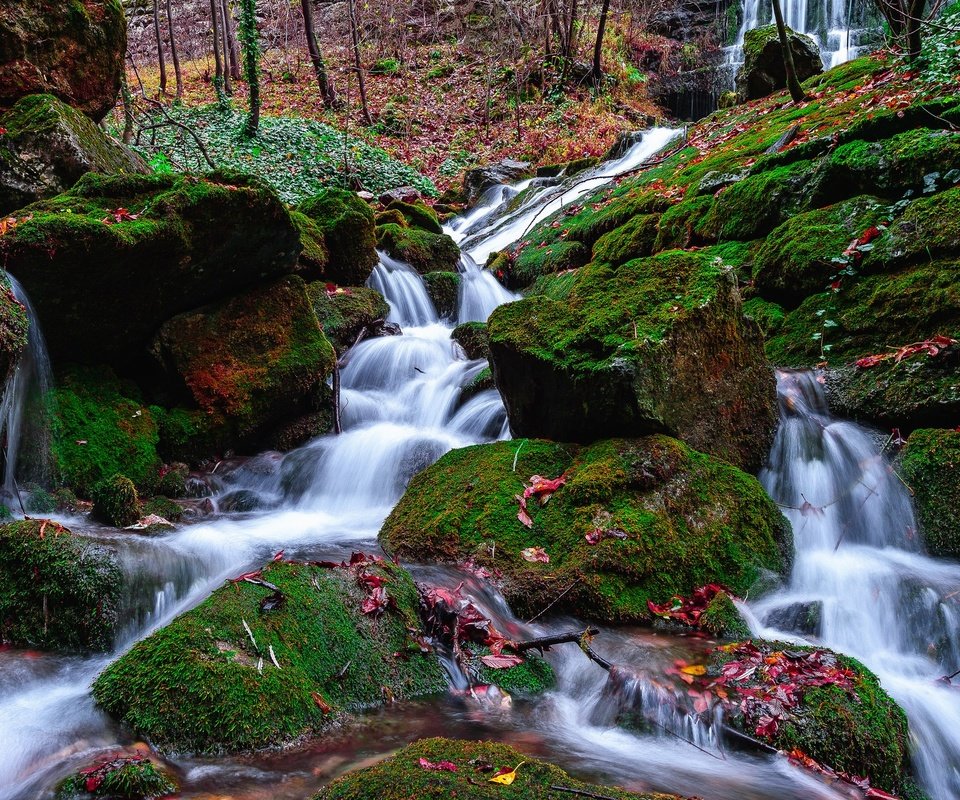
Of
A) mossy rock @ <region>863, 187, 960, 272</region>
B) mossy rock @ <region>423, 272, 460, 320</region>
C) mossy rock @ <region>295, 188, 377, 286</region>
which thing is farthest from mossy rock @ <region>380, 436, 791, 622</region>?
mossy rock @ <region>423, 272, 460, 320</region>

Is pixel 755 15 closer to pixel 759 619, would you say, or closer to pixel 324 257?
pixel 324 257

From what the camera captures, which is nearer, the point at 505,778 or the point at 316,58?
the point at 505,778

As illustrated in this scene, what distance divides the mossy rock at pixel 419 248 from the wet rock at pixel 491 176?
6521mm

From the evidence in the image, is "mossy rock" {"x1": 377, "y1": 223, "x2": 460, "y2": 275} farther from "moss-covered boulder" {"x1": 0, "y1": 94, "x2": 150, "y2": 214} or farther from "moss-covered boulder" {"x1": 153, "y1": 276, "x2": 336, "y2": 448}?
"moss-covered boulder" {"x1": 0, "y1": 94, "x2": 150, "y2": 214}

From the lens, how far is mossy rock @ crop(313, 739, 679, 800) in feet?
6.42

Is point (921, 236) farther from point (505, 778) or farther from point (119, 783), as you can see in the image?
point (119, 783)

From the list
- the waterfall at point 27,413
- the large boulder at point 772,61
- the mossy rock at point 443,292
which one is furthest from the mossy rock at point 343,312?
the large boulder at point 772,61

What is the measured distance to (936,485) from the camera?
4.55 m

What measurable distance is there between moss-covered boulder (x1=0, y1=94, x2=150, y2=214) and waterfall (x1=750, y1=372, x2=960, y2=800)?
735 centimetres

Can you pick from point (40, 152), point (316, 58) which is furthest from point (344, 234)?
point (316, 58)

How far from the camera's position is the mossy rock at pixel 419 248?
38.0 feet

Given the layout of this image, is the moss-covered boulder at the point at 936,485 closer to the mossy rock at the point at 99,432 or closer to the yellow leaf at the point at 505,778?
the yellow leaf at the point at 505,778

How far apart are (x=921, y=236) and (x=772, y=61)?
1047 cm

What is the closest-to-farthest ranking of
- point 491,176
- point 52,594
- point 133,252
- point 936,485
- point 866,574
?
Answer: point 52,594 → point 866,574 → point 936,485 → point 133,252 → point 491,176
